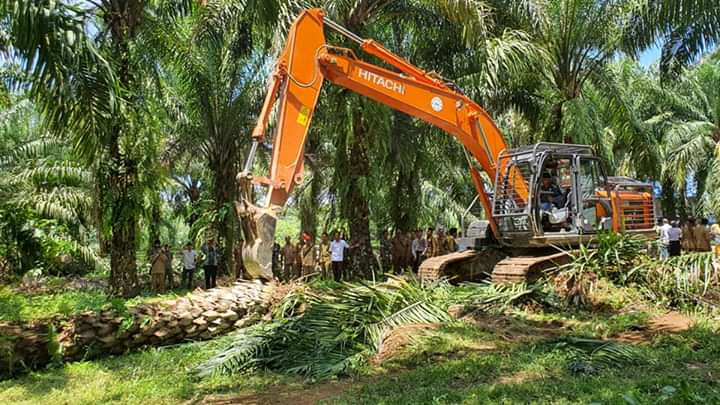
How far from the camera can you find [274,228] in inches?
280

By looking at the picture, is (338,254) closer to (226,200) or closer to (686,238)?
(226,200)

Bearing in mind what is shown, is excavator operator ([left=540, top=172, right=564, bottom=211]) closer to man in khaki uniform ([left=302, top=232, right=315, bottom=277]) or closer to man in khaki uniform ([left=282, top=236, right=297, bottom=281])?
man in khaki uniform ([left=302, top=232, right=315, bottom=277])

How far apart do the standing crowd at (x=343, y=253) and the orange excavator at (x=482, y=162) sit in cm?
422

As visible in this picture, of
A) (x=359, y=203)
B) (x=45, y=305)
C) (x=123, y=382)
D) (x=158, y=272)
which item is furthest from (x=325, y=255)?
(x=123, y=382)

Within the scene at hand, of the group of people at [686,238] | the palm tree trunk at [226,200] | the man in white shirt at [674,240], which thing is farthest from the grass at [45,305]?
the man in white shirt at [674,240]

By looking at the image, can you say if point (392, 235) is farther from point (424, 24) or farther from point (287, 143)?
point (287, 143)

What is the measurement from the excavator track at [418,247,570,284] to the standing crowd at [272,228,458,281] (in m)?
3.72

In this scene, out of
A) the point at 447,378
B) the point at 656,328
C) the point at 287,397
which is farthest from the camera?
the point at 656,328

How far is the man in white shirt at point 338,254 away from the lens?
15.1 m

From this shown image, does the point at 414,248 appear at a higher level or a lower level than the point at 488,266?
higher

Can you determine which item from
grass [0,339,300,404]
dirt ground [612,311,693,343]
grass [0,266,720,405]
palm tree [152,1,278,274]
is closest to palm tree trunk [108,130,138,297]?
palm tree [152,1,278,274]

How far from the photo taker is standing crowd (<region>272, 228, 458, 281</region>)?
15.2 metres

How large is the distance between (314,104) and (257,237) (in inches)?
102

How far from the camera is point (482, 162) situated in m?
11.4
